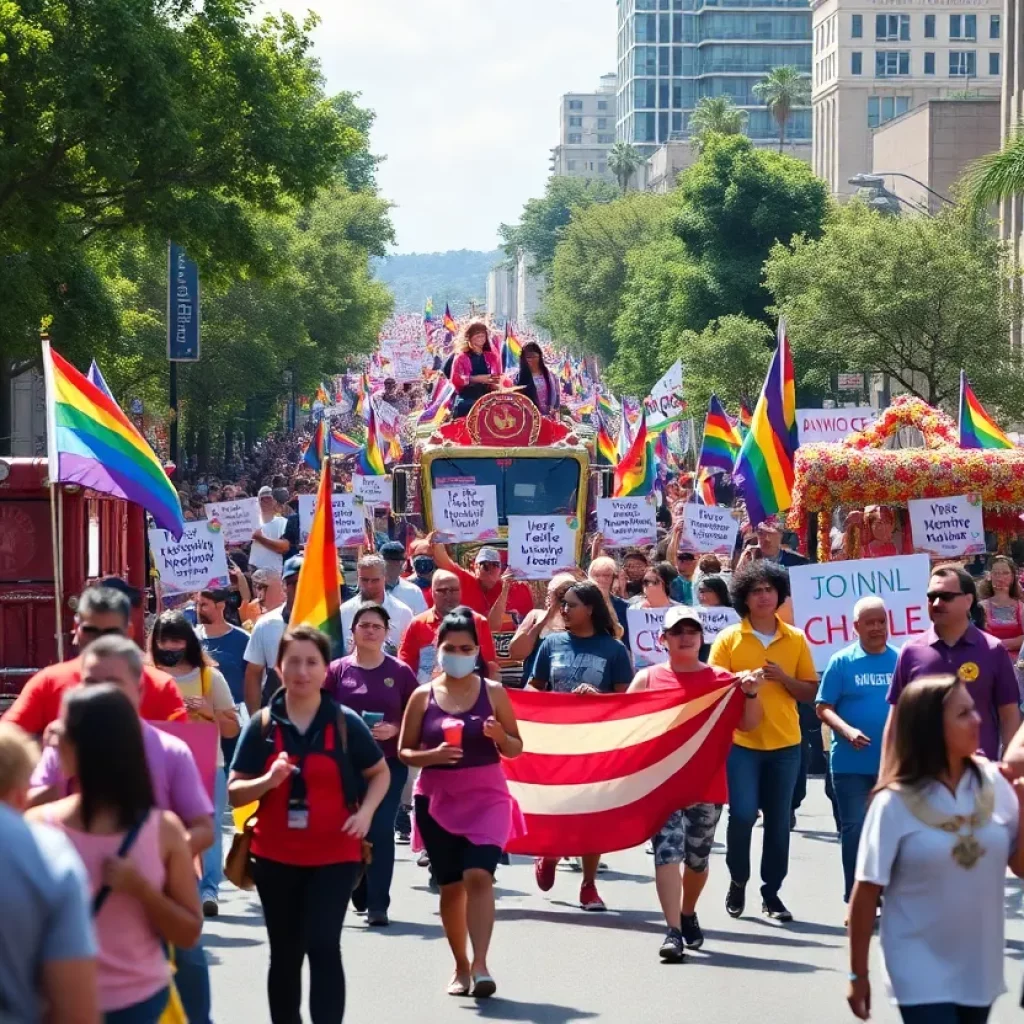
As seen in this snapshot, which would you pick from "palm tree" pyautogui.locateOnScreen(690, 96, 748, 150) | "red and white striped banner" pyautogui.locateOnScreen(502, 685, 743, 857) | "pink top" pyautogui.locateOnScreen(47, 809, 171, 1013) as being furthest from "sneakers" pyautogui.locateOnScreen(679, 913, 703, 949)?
"palm tree" pyautogui.locateOnScreen(690, 96, 748, 150)

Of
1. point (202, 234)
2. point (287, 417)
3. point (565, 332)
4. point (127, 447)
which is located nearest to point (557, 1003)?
point (127, 447)

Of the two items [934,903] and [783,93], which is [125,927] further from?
[783,93]

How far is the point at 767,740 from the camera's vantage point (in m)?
10.8

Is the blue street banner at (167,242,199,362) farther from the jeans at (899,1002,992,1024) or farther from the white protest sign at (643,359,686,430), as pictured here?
the jeans at (899,1002,992,1024)

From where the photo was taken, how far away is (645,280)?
78.6 metres

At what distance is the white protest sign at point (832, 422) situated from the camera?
28.8 meters

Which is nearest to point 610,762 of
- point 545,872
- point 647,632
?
point 545,872

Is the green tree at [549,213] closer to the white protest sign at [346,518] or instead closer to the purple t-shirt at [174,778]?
the white protest sign at [346,518]

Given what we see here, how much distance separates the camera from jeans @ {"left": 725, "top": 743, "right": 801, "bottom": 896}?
10.8 m

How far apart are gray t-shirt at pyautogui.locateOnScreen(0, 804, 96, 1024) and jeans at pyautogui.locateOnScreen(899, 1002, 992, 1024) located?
254 centimetres

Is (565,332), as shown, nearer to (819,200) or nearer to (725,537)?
(819,200)

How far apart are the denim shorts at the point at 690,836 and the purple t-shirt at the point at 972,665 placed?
1.16m

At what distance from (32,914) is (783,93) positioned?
142 m

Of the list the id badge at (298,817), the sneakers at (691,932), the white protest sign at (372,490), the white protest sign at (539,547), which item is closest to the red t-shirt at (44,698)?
the id badge at (298,817)
